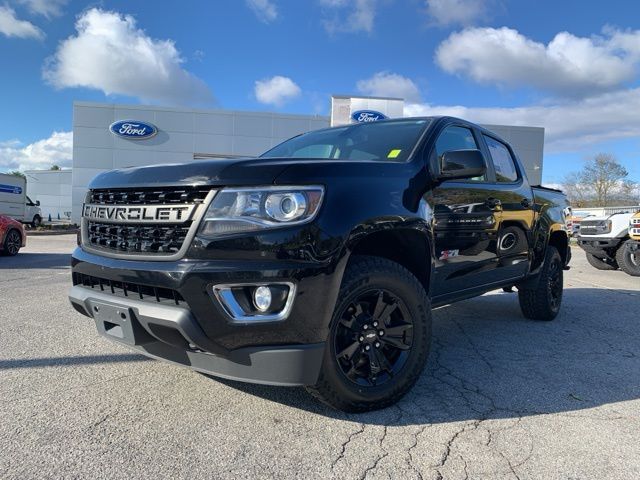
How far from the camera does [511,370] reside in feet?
11.9

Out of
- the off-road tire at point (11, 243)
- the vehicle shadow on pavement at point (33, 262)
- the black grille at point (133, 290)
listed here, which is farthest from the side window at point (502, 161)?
the off-road tire at point (11, 243)

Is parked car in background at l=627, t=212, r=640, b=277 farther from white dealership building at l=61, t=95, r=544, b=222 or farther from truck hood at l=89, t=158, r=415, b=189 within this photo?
white dealership building at l=61, t=95, r=544, b=222

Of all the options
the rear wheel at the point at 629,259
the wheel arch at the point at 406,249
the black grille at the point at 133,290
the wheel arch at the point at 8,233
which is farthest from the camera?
the wheel arch at the point at 8,233

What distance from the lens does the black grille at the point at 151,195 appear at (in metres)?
2.38

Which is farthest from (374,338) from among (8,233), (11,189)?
(11,189)

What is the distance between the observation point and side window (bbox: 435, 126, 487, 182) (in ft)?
11.4

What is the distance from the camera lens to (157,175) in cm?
254

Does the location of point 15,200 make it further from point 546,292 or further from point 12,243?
point 546,292

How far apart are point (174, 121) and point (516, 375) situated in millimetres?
25815

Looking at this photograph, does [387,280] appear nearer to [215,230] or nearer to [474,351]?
[215,230]

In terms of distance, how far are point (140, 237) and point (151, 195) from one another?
0.77 feet

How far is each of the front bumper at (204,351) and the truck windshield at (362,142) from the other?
1541 millimetres

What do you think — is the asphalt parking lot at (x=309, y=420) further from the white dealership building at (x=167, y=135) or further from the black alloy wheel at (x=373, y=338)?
the white dealership building at (x=167, y=135)

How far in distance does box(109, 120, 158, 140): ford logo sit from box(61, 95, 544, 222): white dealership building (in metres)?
0.15
